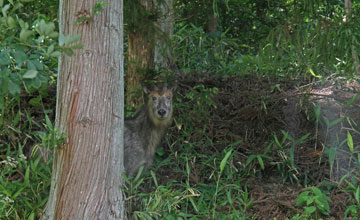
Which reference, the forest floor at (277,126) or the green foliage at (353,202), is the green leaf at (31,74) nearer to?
the forest floor at (277,126)

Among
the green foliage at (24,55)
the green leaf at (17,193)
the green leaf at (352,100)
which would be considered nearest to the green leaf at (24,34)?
the green foliage at (24,55)

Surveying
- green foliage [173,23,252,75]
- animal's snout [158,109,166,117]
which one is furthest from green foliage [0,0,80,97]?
green foliage [173,23,252,75]

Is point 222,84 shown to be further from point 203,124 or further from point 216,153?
point 216,153

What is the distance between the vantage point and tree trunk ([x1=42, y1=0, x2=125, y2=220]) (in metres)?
4.62

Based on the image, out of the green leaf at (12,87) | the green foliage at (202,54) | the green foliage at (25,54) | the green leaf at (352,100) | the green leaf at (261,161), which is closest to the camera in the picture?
the green foliage at (25,54)

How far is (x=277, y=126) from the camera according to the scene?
22.1 feet

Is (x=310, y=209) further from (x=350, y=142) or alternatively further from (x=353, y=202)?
(x=350, y=142)

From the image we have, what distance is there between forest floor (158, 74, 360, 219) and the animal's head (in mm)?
273

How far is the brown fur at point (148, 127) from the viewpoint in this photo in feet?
Answer: 21.1

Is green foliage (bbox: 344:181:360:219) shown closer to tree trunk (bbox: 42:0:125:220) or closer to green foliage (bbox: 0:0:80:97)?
tree trunk (bbox: 42:0:125:220)

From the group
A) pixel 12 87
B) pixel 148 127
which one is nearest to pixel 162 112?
pixel 148 127

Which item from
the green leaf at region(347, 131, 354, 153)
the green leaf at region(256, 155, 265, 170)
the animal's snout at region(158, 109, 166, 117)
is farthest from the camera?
the animal's snout at region(158, 109, 166, 117)

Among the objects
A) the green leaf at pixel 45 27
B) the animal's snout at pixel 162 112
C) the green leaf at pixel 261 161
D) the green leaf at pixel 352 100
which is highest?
the green leaf at pixel 45 27

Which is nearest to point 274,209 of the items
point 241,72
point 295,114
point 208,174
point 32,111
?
point 208,174
